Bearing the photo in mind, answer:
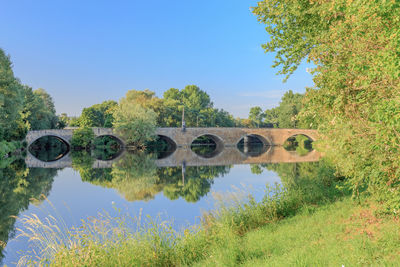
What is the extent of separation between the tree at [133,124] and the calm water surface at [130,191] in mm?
18039

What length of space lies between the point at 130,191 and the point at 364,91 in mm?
12039

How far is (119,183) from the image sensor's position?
16.8 meters

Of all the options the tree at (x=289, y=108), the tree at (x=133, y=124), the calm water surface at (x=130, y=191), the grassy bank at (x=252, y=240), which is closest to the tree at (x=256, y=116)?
the tree at (x=289, y=108)

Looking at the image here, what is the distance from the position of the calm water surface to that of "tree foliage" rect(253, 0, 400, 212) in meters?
3.22

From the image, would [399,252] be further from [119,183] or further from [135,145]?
[135,145]

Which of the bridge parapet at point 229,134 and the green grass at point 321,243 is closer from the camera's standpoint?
the green grass at point 321,243

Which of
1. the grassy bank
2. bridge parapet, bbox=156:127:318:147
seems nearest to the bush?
bridge parapet, bbox=156:127:318:147

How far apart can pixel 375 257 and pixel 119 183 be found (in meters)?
14.5

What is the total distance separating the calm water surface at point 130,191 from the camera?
33.3ft

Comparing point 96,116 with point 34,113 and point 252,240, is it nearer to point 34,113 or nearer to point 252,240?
point 34,113

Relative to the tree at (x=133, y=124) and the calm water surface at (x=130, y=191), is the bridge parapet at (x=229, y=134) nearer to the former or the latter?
the tree at (x=133, y=124)

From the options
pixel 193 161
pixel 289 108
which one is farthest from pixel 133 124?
pixel 289 108

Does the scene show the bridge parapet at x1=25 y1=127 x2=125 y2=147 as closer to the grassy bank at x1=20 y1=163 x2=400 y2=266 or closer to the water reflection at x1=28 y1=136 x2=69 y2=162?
the water reflection at x1=28 y1=136 x2=69 y2=162

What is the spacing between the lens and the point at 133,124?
41.7m
